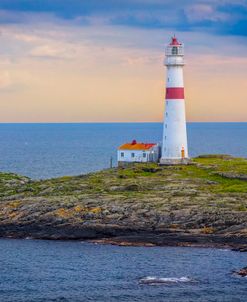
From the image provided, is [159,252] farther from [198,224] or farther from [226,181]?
[226,181]

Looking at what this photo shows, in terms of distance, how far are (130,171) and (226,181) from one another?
49.3ft

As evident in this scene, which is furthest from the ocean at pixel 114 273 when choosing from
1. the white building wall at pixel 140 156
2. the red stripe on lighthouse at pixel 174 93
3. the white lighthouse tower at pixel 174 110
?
the white building wall at pixel 140 156

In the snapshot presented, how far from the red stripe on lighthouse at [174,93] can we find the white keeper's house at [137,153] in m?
10.4

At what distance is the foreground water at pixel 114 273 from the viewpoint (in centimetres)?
5738

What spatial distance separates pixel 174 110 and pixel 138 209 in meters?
25.6

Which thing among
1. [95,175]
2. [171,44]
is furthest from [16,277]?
[171,44]

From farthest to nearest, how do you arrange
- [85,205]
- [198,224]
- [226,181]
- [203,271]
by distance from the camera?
[226,181]
[85,205]
[198,224]
[203,271]

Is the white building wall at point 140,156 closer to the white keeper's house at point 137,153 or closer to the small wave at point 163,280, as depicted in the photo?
the white keeper's house at point 137,153

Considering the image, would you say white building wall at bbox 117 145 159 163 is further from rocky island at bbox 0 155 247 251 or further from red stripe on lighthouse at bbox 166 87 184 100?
red stripe on lighthouse at bbox 166 87 184 100

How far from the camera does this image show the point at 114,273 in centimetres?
6412

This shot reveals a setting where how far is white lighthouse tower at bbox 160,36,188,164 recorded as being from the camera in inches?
4033

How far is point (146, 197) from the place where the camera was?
8631 centimetres

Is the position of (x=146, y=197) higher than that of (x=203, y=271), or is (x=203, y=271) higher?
(x=146, y=197)

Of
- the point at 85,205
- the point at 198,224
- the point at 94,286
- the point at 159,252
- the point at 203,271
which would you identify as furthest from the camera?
the point at 85,205
